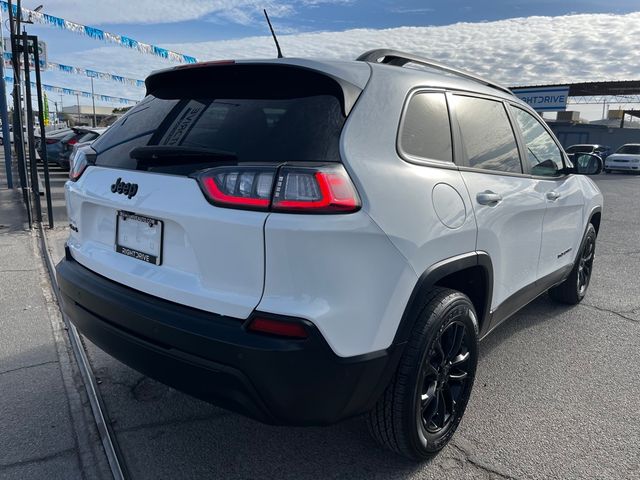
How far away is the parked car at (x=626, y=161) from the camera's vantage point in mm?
25750

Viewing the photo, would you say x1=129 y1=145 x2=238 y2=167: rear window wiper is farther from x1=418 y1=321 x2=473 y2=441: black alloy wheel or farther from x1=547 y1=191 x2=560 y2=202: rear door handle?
x1=547 y1=191 x2=560 y2=202: rear door handle

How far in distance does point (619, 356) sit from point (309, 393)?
283 centimetres

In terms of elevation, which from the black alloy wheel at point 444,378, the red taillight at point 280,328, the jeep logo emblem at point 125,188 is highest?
the jeep logo emblem at point 125,188

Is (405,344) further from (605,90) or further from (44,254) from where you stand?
(605,90)

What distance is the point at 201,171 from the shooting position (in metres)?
2.03

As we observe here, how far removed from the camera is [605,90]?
4025cm

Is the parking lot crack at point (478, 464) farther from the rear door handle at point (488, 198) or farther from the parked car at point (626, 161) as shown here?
the parked car at point (626, 161)

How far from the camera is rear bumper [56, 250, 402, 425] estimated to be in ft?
6.15

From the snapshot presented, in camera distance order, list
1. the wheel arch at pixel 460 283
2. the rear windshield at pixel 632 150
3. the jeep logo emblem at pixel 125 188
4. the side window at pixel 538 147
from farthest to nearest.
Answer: the rear windshield at pixel 632 150
the side window at pixel 538 147
the jeep logo emblem at pixel 125 188
the wheel arch at pixel 460 283

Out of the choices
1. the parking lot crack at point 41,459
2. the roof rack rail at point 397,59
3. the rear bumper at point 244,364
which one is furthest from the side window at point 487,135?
the parking lot crack at point 41,459

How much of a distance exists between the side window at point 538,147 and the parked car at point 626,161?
84.1ft

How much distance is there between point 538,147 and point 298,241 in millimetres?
2620

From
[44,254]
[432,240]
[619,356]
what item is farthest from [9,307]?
[619,356]

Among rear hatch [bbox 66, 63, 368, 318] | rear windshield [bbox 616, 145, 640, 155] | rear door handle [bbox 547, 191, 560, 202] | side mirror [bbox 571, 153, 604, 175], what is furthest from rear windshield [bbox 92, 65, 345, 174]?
rear windshield [bbox 616, 145, 640, 155]
